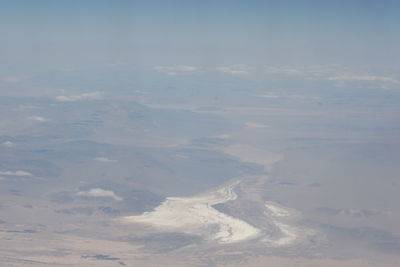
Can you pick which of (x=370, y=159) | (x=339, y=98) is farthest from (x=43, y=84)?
(x=370, y=159)

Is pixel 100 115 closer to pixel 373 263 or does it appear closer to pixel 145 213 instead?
pixel 145 213

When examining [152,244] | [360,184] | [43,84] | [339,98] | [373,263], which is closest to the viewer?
[373,263]

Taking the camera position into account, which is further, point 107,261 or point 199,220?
point 199,220

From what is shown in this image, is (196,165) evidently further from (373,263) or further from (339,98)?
(339,98)

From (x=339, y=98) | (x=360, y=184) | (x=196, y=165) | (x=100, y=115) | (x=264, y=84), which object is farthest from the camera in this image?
(x=264, y=84)

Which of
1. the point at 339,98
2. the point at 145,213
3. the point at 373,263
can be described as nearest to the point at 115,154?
the point at 145,213

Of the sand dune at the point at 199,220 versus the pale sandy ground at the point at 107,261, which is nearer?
the pale sandy ground at the point at 107,261

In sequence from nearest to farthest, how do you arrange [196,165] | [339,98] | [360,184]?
[360,184], [196,165], [339,98]

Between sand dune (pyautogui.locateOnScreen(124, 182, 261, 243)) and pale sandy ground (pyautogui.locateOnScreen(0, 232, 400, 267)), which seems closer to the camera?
pale sandy ground (pyautogui.locateOnScreen(0, 232, 400, 267))

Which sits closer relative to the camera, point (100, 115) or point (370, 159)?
point (370, 159)
